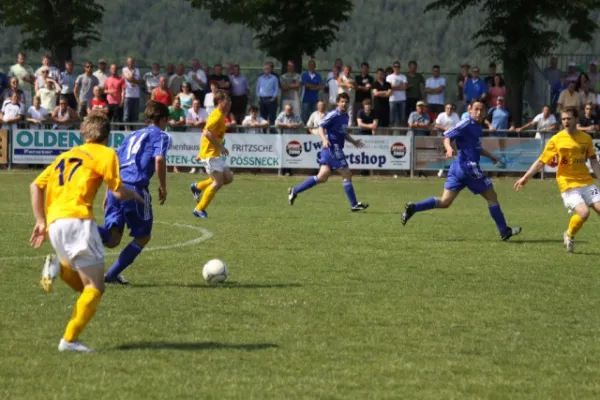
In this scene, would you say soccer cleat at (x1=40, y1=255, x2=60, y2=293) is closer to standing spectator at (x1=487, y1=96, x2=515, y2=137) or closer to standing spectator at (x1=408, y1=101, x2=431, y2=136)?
standing spectator at (x1=408, y1=101, x2=431, y2=136)

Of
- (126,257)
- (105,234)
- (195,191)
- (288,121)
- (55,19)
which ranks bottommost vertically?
(195,191)

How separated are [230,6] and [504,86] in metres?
8.77

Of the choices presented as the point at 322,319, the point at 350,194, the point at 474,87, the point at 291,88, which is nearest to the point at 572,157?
the point at 322,319

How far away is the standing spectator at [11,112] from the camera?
28.2 metres

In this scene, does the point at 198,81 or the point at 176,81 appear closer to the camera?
the point at 198,81

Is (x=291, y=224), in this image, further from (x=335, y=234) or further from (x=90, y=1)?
(x=90, y=1)

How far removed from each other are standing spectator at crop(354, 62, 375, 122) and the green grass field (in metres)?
12.2

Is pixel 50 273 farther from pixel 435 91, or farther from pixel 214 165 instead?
pixel 435 91

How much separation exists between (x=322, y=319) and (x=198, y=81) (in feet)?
67.3

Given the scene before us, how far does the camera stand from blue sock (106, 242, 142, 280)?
10.6 meters

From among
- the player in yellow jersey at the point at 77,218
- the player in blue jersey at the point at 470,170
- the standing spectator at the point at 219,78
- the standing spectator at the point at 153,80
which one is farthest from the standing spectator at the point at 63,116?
the player in yellow jersey at the point at 77,218

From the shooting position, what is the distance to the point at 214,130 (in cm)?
1836

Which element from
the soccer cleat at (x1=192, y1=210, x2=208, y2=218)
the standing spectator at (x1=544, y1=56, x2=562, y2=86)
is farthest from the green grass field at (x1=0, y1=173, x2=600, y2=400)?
the standing spectator at (x1=544, y1=56, x2=562, y2=86)

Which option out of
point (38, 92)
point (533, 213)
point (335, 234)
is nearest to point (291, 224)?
point (335, 234)
